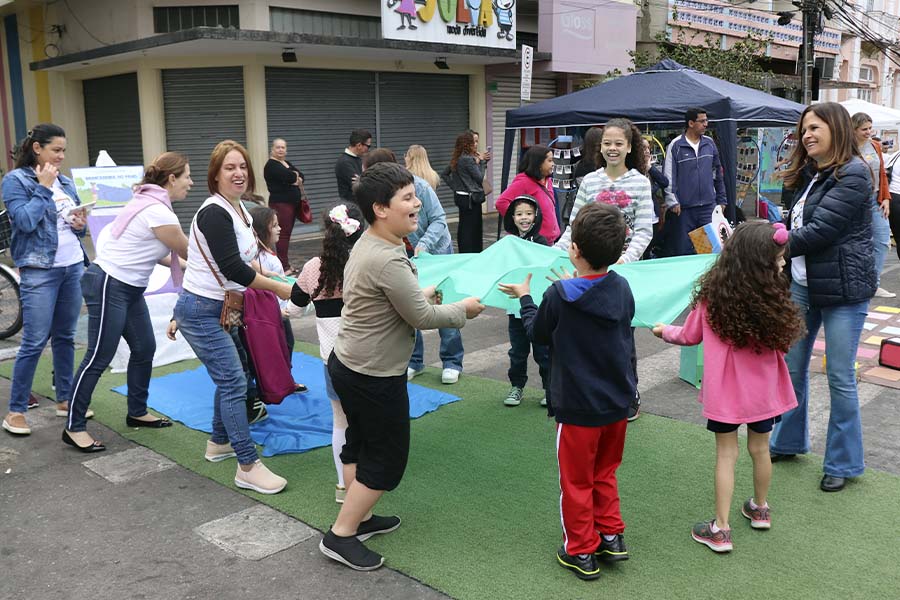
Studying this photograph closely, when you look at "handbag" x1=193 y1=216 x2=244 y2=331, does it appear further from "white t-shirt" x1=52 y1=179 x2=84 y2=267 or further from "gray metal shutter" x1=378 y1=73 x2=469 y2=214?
"gray metal shutter" x1=378 y1=73 x2=469 y2=214

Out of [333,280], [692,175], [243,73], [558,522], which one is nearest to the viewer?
[558,522]

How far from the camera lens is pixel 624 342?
333 centimetres

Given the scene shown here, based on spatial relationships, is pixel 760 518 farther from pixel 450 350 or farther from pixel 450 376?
pixel 450 350

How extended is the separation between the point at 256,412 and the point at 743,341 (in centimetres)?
327

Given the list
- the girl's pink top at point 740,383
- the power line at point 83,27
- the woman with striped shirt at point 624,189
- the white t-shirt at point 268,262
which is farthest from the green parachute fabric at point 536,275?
the power line at point 83,27

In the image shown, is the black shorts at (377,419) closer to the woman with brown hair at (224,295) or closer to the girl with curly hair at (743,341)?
the woman with brown hair at (224,295)

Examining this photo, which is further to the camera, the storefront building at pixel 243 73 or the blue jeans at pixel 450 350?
the storefront building at pixel 243 73

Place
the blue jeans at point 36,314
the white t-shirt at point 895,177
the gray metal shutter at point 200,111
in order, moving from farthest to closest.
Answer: the gray metal shutter at point 200,111 < the white t-shirt at point 895,177 < the blue jeans at point 36,314

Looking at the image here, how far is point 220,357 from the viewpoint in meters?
4.28

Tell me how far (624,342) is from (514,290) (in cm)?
50

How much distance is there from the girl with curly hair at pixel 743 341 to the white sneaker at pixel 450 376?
105 inches

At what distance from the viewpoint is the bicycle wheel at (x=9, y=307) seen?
761 cm

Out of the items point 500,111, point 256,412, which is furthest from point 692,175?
point 500,111

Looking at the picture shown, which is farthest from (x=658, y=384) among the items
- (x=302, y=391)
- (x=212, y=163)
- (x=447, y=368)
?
(x=212, y=163)
